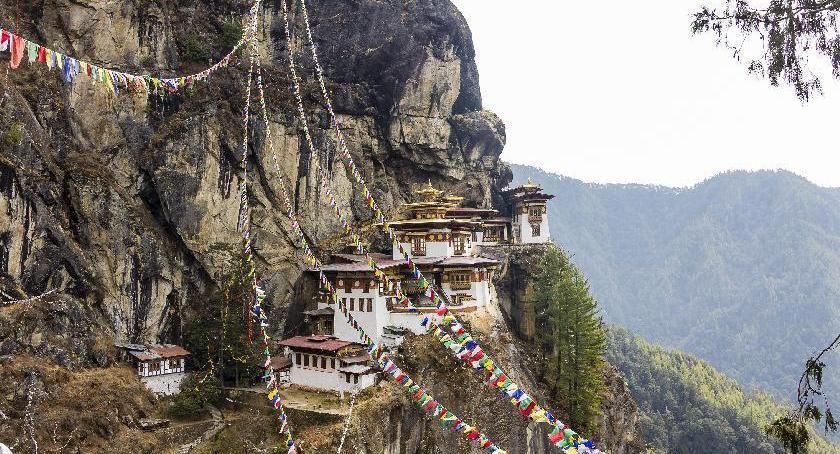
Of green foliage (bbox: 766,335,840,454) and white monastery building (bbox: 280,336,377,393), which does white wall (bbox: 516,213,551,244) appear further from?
green foliage (bbox: 766,335,840,454)

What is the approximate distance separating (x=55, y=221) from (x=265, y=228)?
12.2 m

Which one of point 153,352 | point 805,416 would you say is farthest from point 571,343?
point 805,416

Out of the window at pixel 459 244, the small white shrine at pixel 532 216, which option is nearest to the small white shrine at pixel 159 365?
the window at pixel 459 244

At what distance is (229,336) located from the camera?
32.3 metres

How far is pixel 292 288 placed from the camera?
39.4 meters

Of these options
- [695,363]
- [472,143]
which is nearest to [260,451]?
[472,143]

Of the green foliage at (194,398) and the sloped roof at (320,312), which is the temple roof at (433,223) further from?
the green foliage at (194,398)

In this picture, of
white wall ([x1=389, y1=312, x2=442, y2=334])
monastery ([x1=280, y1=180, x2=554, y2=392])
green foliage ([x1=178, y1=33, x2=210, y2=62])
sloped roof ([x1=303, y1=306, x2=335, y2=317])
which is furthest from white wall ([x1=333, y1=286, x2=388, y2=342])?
green foliage ([x1=178, y1=33, x2=210, y2=62])

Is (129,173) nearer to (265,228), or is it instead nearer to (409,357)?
(265,228)

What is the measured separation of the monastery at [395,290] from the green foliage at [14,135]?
15.7m

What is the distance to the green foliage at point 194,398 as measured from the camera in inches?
1123

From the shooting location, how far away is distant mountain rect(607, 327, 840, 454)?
84.4 m

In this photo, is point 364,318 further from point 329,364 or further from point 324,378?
point 324,378

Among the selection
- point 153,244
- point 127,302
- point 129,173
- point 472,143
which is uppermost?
point 472,143
